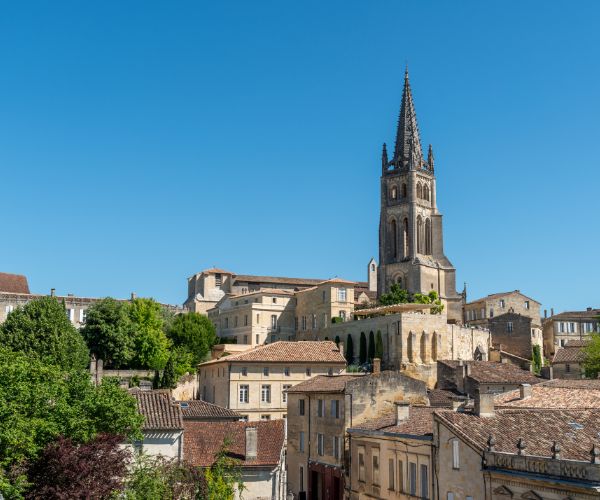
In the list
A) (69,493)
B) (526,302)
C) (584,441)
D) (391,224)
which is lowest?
(69,493)

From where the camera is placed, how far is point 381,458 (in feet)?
143

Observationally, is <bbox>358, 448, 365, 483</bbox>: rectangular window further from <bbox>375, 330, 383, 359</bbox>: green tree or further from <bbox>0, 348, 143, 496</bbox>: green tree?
<bbox>375, 330, 383, 359</bbox>: green tree

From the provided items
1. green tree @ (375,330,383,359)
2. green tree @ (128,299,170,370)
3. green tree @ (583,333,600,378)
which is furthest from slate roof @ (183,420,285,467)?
green tree @ (583,333,600,378)

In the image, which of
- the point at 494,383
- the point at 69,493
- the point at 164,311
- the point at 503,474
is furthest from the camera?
the point at 164,311

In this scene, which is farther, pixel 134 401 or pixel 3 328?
pixel 3 328

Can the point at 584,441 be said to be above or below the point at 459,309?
below

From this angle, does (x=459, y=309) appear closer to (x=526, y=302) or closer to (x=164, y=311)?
(x=526, y=302)

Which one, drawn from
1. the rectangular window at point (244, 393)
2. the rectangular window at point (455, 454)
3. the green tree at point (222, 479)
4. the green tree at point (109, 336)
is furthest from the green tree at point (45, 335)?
the rectangular window at point (455, 454)

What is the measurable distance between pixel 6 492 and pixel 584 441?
23.5 m

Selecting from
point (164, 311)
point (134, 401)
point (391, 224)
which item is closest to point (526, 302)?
point (391, 224)

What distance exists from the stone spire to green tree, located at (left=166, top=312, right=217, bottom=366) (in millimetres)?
49856

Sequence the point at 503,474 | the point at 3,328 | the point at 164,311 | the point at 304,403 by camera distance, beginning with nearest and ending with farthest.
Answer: the point at 503,474, the point at 304,403, the point at 3,328, the point at 164,311

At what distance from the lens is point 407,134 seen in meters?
139

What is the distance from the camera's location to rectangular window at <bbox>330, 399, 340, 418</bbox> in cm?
5098
